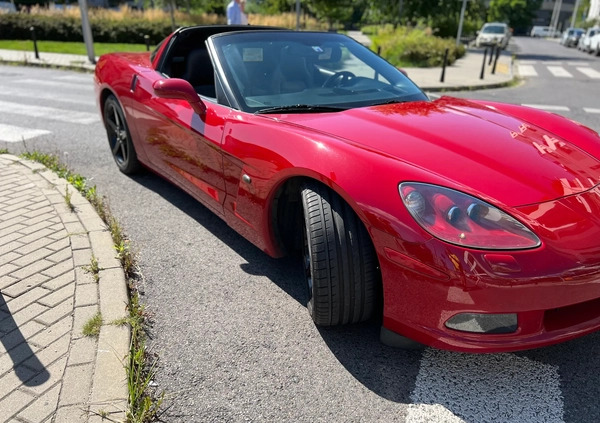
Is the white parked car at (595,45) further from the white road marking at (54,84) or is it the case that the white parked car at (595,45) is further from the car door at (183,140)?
the car door at (183,140)

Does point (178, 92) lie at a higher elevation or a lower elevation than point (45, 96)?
higher

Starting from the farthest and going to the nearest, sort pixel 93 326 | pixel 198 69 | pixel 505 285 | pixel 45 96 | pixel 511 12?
pixel 511 12, pixel 45 96, pixel 198 69, pixel 93 326, pixel 505 285

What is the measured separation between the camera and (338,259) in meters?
2.08

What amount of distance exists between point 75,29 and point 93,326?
2293 cm

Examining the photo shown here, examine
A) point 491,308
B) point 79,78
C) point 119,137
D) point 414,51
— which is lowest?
point 79,78

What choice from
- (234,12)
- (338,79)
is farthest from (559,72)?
(338,79)

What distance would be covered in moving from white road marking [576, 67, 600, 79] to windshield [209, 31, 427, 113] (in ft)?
49.7

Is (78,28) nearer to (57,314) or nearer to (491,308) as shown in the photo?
(57,314)

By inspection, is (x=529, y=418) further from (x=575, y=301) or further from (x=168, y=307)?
(x=168, y=307)

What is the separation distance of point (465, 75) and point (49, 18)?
18.8 metres

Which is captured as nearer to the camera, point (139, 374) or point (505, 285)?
point (505, 285)

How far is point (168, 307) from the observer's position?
8.45 feet

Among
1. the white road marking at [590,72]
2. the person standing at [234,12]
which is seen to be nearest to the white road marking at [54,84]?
the person standing at [234,12]

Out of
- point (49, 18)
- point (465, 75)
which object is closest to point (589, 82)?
point (465, 75)
